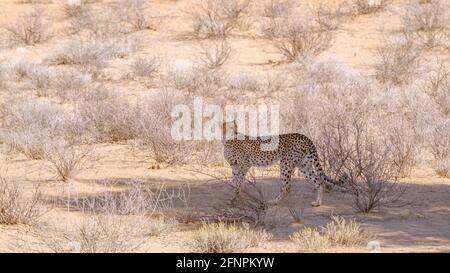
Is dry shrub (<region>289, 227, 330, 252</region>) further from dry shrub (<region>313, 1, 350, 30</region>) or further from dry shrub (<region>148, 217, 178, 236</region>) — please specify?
dry shrub (<region>313, 1, 350, 30</region>)

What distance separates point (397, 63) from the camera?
17.2 metres

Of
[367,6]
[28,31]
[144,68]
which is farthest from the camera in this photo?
[367,6]

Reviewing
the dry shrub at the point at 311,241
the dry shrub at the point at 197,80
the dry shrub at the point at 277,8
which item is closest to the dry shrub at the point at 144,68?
the dry shrub at the point at 197,80

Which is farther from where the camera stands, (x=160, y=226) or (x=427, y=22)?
(x=427, y=22)

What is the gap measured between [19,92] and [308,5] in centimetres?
892

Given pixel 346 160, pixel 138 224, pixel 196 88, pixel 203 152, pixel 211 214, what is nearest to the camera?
pixel 138 224

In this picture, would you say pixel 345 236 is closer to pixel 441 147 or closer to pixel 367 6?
pixel 441 147

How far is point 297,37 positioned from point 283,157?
951cm

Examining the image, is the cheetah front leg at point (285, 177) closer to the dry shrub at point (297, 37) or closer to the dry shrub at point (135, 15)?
the dry shrub at point (297, 37)

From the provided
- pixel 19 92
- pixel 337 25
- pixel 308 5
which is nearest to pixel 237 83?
pixel 19 92

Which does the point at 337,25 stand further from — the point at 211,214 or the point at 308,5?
the point at 211,214

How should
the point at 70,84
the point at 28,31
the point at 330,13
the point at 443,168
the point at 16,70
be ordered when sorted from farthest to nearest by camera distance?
the point at 330,13 → the point at 28,31 → the point at 16,70 → the point at 70,84 → the point at 443,168

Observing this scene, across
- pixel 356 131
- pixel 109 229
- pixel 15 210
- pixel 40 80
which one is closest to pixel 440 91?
pixel 356 131

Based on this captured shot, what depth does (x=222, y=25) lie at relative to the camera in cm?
2106
